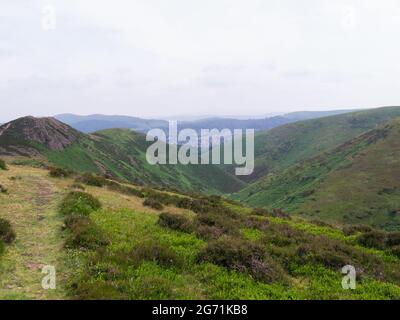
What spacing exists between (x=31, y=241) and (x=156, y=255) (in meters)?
5.93

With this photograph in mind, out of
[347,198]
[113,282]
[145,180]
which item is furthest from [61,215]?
[145,180]

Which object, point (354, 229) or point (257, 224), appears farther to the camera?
point (354, 229)

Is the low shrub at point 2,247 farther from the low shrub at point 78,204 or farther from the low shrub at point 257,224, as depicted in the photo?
the low shrub at point 257,224

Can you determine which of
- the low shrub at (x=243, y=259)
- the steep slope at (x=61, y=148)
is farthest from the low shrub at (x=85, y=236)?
the steep slope at (x=61, y=148)

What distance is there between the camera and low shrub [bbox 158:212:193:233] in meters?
21.6

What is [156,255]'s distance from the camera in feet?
52.2

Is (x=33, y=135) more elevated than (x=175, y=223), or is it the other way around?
(x=33, y=135)

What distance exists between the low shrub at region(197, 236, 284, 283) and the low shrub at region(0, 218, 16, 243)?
797 cm

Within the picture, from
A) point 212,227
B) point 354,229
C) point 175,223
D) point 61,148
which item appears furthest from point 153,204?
point 61,148

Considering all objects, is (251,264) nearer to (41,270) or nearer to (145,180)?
(41,270)

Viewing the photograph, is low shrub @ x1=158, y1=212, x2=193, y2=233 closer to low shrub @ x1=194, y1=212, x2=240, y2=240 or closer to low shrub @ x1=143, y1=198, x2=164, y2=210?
low shrub @ x1=194, y1=212, x2=240, y2=240

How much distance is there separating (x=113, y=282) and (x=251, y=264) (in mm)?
5632

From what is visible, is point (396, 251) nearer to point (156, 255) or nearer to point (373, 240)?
point (373, 240)

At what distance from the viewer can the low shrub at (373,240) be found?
2412cm
